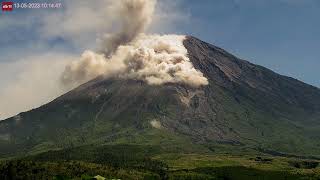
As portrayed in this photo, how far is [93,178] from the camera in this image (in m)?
17.0

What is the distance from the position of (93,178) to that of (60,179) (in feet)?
3.40

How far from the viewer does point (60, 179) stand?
16.8 m
